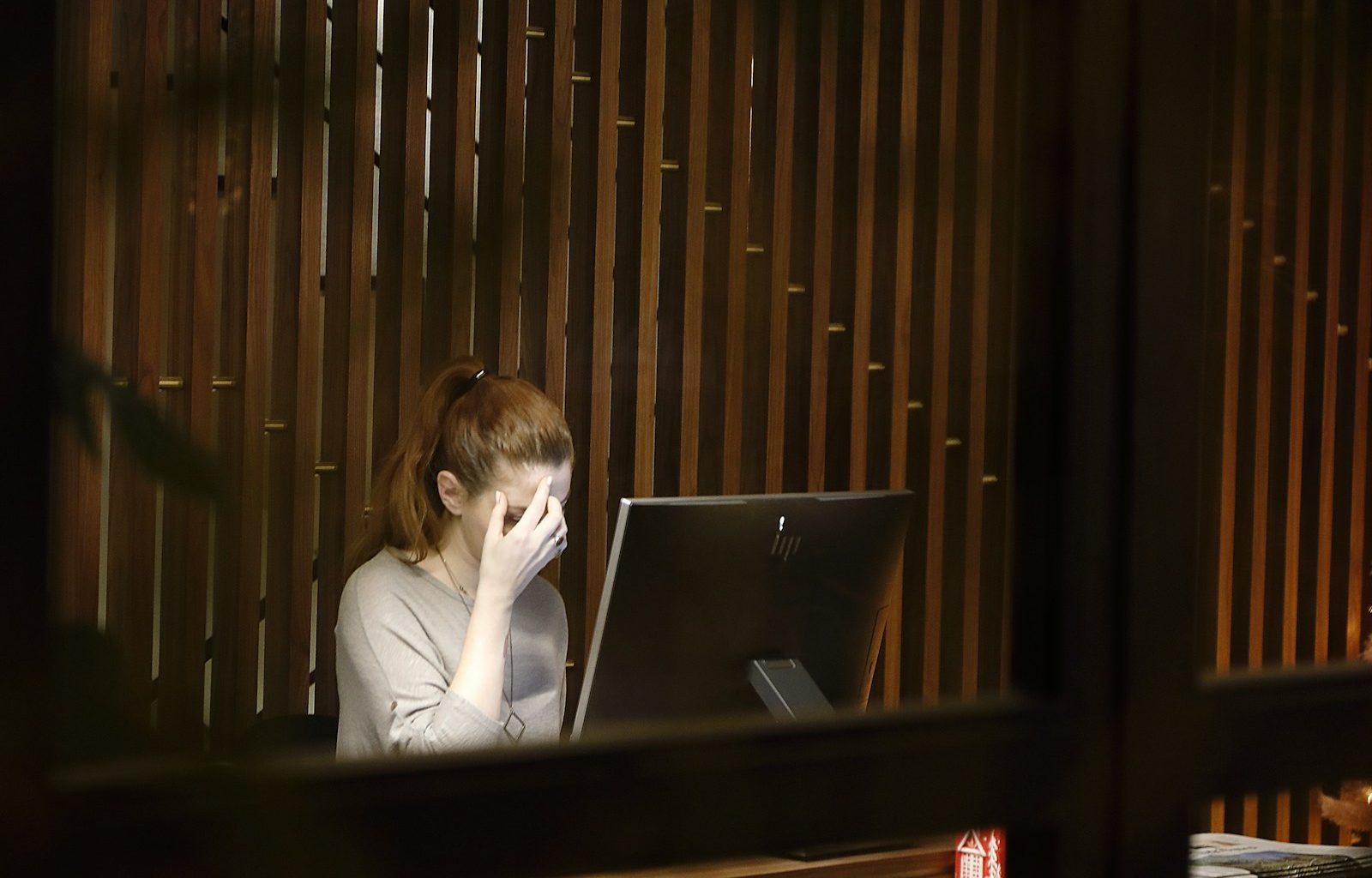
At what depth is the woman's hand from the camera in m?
2.08

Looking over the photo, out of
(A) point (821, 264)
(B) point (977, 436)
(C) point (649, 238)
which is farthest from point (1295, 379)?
(C) point (649, 238)

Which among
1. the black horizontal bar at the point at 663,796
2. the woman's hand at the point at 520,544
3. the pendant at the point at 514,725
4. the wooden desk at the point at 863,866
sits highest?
the black horizontal bar at the point at 663,796

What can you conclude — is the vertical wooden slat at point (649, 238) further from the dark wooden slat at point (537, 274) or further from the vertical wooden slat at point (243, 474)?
the vertical wooden slat at point (243, 474)

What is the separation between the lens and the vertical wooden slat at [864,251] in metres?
3.14

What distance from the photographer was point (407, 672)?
1.99m

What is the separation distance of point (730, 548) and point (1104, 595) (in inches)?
44.3

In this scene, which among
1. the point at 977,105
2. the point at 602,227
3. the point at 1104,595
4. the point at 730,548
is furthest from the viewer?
the point at 977,105

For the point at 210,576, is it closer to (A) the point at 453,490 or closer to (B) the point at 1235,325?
(A) the point at 453,490

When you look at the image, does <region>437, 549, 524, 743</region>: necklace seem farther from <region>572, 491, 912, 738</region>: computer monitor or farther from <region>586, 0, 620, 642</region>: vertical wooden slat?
<region>586, 0, 620, 642</region>: vertical wooden slat

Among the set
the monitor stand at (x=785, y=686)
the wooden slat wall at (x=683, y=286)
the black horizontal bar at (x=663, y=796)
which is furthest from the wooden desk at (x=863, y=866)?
the black horizontal bar at (x=663, y=796)

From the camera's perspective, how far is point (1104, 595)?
40 cm

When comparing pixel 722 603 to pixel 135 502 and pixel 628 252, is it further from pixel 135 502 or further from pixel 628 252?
pixel 628 252

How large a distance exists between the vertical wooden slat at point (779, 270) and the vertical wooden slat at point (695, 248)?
16 cm

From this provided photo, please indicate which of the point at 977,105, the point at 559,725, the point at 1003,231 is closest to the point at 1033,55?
the point at 1003,231
